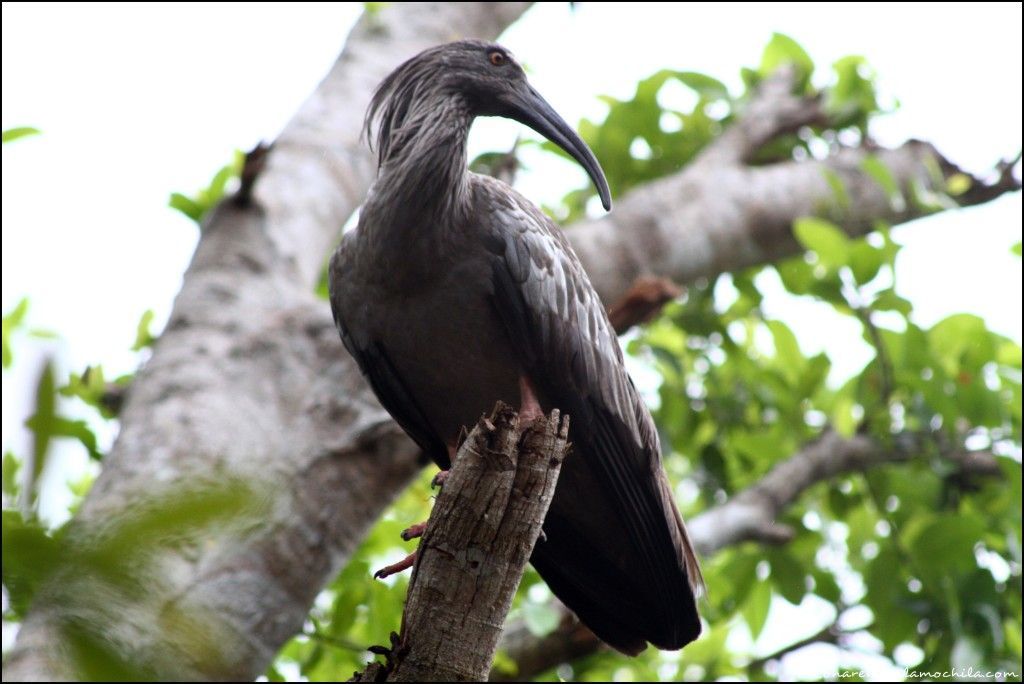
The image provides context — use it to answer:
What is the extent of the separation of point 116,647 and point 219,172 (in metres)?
6.50

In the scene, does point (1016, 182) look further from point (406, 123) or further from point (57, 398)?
point (57, 398)

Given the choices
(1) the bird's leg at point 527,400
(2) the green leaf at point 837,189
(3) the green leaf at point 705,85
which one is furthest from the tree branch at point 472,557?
(3) the green leaf at point 705,85

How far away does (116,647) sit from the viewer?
136 cm

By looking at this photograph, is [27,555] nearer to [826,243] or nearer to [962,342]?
[826,243]

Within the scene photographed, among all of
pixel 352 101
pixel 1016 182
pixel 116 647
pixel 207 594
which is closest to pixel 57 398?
pixel 116 647

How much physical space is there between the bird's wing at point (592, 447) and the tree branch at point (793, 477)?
1.82 metres

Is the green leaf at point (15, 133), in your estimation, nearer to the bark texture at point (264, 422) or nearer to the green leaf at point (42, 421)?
the bark texture at point (264, 422)

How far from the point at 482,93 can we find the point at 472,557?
242 centimetres

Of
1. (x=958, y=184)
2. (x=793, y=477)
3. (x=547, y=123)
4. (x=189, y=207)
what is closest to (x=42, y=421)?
(x=547, y=123)

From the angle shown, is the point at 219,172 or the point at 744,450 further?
the point at 744,450

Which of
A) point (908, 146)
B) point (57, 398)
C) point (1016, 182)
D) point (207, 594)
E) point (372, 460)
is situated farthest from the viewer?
point (908, 146)

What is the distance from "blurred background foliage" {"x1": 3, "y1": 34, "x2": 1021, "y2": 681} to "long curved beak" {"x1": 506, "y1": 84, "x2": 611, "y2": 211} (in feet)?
7.33

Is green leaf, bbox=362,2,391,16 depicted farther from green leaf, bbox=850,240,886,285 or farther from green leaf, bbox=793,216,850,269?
green leaf, bbox=850,240,886,285

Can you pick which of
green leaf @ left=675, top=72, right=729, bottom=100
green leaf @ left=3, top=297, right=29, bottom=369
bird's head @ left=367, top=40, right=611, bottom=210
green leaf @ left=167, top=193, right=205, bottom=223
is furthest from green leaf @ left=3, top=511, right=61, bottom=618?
green leaf @ left=675, top=72, right=729, bottom=100
